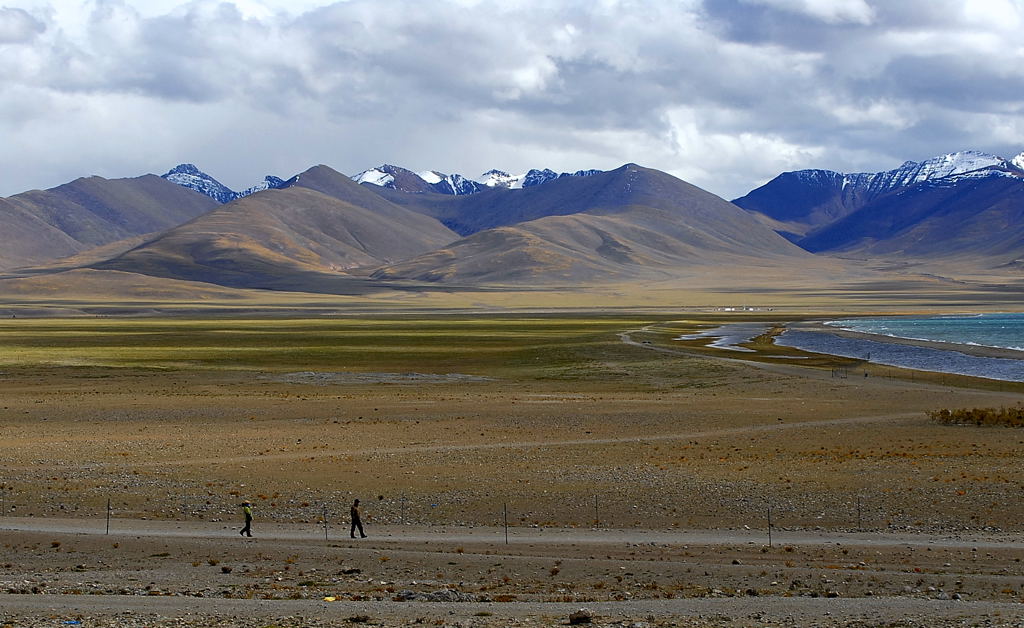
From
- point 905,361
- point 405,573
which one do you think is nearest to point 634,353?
point 905,361

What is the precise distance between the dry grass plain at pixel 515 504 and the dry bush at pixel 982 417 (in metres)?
1.27

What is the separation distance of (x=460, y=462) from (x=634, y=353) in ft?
160

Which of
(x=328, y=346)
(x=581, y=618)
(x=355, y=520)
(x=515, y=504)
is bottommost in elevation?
(x=515, y=504)

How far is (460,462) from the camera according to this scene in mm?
31844

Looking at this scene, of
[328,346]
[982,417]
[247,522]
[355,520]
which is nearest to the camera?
→ [355,520]

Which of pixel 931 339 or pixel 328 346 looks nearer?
pixel 328 346

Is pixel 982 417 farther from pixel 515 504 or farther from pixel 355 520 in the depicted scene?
pixel 355 520

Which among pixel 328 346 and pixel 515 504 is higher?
pixel 328 346

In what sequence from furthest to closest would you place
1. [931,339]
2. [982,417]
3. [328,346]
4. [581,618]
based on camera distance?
[931,339]
[328,346]
[982,417]
[581,618]

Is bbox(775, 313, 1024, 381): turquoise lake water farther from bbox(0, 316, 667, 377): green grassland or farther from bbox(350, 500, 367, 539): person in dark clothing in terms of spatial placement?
bbox(350, 500, 367, 539): person in dark clothing

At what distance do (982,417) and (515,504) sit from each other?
22.4 m

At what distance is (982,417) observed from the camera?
39.5m

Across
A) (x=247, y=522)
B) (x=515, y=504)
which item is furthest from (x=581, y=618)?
(x=515, y=504)

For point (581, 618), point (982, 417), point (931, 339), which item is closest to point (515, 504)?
point (581, 618)
